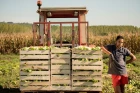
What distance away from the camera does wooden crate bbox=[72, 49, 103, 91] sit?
6047 mm

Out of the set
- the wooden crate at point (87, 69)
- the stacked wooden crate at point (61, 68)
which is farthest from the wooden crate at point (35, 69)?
the wooden crate at point (87, 69)

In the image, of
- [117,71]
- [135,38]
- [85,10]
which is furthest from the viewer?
[135,38]

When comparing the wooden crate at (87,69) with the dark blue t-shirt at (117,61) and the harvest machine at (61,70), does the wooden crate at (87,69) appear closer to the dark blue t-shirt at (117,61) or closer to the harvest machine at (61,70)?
the harvest machine at (61,70)

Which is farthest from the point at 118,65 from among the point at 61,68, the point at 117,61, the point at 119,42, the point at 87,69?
the point at 61,68

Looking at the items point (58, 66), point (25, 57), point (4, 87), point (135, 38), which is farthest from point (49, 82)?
point (135, 38)

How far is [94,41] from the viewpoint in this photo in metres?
20.4

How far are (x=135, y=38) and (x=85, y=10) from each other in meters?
12.5

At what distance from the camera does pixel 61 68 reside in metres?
6.07

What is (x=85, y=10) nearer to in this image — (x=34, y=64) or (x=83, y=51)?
(x=83, y=51)

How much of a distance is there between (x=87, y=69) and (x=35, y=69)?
1.23m

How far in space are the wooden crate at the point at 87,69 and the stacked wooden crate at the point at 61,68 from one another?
0.12 meters

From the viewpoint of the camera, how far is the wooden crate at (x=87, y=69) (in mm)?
6047

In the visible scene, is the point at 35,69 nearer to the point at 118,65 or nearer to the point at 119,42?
the point at 118,65

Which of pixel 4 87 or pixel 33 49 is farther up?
pixel 33 49
